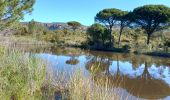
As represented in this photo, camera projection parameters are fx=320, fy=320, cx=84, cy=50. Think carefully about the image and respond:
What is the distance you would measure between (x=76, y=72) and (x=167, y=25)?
101 feet

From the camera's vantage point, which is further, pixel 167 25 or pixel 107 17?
pixel 107 17

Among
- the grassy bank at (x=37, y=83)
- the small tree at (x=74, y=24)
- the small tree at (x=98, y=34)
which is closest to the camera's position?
the grassy bank at (x=37, y=83)

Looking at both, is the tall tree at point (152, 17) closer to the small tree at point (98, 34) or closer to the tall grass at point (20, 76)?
the small tree at point (98, 34)

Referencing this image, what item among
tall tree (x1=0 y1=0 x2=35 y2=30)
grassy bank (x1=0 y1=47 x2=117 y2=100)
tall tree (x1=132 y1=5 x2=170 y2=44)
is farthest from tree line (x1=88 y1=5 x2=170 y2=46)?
grassy bank (x1=0 y1=47 x2=117 y2=100)

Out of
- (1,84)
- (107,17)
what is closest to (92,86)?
(1,84)

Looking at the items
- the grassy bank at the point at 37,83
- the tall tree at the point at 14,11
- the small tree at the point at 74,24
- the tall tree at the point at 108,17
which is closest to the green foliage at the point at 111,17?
the tall tree at the point at 108,17

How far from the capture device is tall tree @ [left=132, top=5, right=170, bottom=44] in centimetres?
3447

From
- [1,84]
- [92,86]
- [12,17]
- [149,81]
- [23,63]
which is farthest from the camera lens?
[12,17]

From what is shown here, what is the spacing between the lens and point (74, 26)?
58531 millimetres

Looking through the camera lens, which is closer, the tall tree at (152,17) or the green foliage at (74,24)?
the tall tree at (152,17)

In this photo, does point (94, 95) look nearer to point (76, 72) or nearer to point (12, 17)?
point (76, 72)

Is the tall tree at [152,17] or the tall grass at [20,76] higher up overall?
the tall tree at [152,17]

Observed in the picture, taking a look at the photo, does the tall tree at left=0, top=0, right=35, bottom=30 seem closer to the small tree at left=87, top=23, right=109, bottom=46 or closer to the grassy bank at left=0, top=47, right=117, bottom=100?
the grassy bank at left=0, top=47, right=117, bottom=100

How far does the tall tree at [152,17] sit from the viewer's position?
34469 mm
